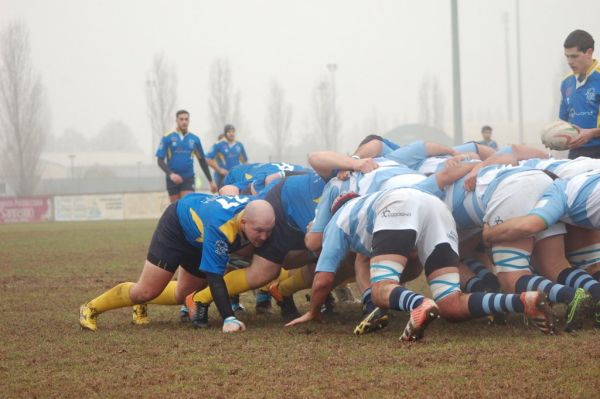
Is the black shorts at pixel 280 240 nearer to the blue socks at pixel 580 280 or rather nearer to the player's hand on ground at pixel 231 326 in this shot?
the player's hand on ground at pixel 231 326

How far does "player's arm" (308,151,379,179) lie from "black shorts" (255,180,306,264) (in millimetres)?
481

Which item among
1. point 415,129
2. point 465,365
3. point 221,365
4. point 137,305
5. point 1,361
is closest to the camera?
point 465,365

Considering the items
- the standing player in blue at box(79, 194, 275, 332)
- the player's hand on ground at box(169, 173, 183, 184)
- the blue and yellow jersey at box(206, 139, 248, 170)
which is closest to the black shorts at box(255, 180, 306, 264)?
the standing player in blue at box(79, 194, 275, 332)

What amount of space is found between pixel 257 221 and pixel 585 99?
399cm

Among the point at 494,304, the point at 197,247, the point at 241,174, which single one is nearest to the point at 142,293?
the point at 197,247

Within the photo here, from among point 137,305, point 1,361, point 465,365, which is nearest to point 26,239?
point 137,305

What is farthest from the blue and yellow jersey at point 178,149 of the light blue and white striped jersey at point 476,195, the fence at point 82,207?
the fence at point 82,207

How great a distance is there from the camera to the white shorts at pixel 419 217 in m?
6.17

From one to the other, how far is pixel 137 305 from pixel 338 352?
2664mm

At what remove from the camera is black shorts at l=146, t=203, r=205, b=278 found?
294 inches

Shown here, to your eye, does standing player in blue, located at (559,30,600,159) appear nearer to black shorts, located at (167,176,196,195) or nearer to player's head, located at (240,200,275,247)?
player's head, located at (240,200,275,247)

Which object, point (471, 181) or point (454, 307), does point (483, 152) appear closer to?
point (471, 181)

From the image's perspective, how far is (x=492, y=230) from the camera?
648cm

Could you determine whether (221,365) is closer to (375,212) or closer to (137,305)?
(375,212)
